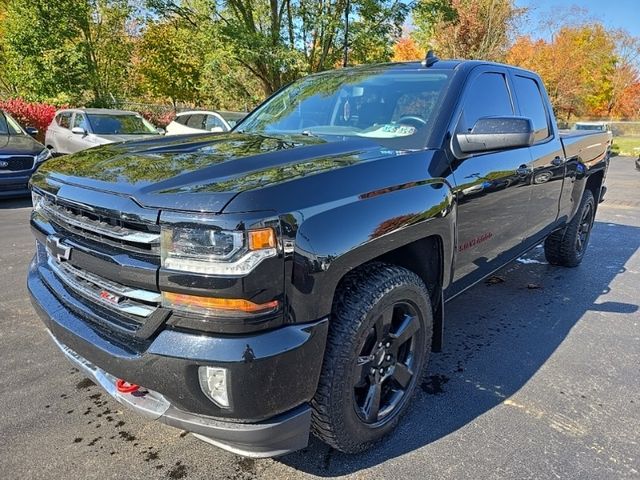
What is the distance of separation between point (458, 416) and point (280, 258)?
1.56m

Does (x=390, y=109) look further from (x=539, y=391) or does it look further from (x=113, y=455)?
(x=113, y=455)

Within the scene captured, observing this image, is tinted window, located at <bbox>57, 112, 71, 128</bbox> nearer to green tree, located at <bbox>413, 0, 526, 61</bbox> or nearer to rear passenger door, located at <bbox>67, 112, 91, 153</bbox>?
rear passenger door, located at <bbox>67, 112, 91, 153</bbox>

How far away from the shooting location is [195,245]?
5.46 feet

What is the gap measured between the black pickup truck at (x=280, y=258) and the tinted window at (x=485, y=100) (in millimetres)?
21

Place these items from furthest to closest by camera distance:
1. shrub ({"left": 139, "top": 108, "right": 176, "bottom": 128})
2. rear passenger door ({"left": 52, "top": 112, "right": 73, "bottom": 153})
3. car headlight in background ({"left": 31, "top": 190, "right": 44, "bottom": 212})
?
shrub ({"left": 139, "top": 108, "right": 176, "bottom": 128}) → rear passenger door ({"left": 52, "top": 112, "right": 73, "bottom": 153}) → car headlight in background ({"left": 31, "top": 190, "right": 44, "bottom": 212})

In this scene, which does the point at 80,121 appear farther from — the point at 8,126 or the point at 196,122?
the point at 196,122

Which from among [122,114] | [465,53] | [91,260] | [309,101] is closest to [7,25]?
[122,114]

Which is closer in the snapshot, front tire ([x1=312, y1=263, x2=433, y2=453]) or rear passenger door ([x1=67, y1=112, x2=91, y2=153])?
front tire ([x1=312, y1=263, x2=433, y2=453])

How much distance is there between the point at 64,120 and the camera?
1159cm

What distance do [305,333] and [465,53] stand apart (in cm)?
2789

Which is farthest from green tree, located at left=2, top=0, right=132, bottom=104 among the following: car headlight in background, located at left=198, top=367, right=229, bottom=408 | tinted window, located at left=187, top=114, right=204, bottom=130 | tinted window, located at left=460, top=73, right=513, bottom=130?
car headlight in background, located at left=198, top=367, right=229, bottom=408

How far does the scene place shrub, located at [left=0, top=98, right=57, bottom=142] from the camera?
47.5 ft

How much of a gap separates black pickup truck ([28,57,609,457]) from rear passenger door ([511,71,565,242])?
665 millimetres

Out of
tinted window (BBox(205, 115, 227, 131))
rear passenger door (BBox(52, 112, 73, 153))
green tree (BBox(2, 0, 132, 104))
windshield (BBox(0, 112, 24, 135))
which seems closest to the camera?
windshield (BBox(0, 112, 24, 135))
